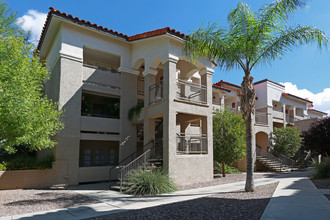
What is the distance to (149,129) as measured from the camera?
1438 centimetres

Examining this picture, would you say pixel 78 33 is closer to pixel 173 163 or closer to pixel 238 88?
pixel 173 163

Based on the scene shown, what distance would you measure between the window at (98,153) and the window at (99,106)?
1946mm

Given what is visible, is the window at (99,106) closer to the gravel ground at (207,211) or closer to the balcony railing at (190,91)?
the balcony railing at (190,91)

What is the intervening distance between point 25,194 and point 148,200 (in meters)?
5.71

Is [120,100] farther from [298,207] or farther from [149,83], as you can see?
[298,207]

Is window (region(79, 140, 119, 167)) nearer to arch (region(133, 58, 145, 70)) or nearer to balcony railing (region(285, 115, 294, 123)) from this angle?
arch (region(133, 58, 145, 70))

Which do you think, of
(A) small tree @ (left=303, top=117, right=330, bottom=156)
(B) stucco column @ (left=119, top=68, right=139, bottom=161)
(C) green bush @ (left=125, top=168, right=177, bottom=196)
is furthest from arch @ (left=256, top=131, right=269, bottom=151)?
(C) green bush @ (left=125, top=168, right=177, bottom=196)

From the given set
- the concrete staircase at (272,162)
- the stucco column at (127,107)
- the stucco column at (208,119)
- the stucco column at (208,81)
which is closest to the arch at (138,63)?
the stucco column at (127,107)

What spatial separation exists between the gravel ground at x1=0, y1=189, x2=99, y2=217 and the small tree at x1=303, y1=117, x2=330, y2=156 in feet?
58.6

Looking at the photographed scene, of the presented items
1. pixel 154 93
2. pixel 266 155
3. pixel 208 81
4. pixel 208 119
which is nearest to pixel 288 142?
pixel 266 155

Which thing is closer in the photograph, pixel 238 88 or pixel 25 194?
pixel 25 194

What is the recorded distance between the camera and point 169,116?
508 inches

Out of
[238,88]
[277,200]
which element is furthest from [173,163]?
[238,88]

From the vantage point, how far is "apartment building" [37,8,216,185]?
13.5 metres
